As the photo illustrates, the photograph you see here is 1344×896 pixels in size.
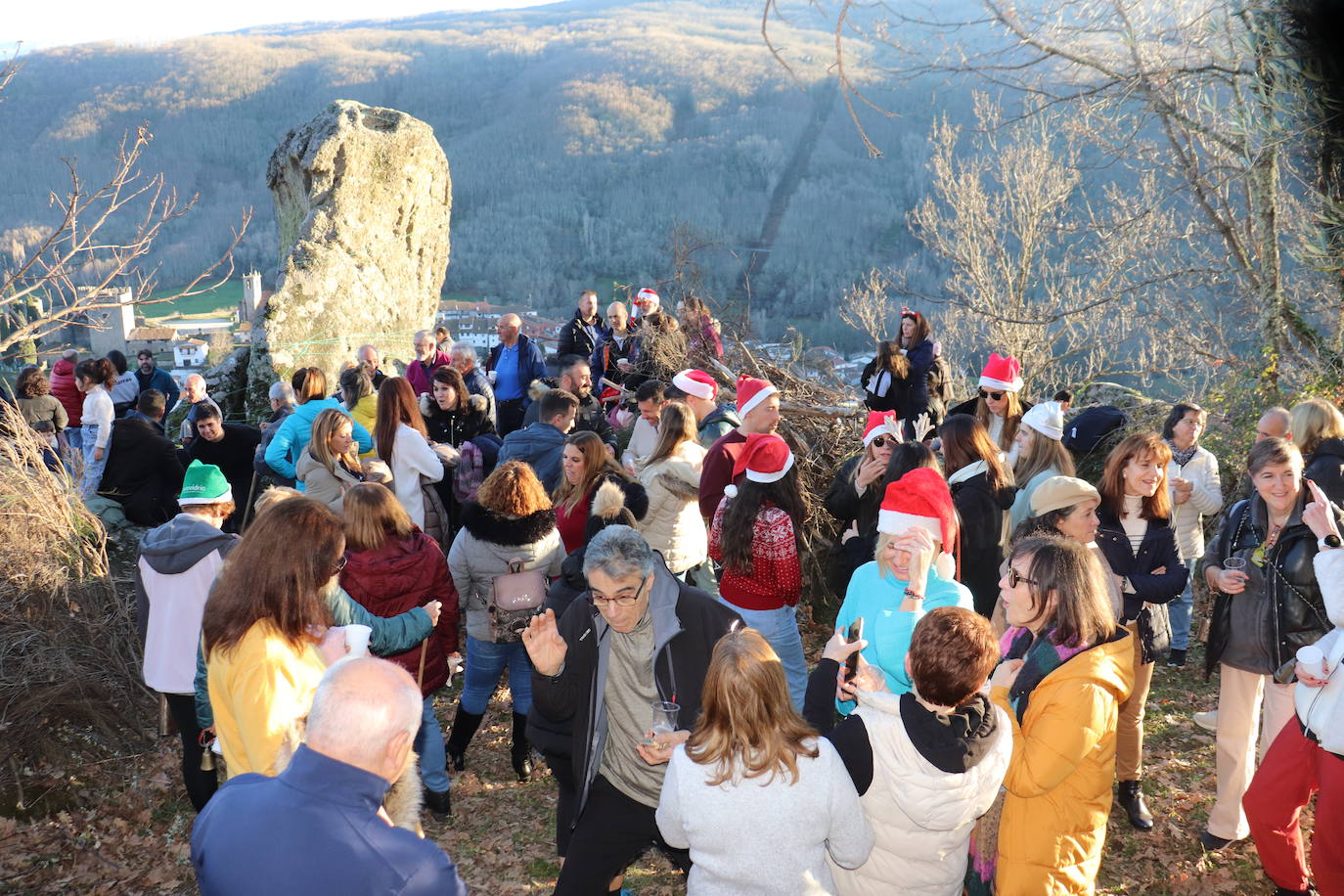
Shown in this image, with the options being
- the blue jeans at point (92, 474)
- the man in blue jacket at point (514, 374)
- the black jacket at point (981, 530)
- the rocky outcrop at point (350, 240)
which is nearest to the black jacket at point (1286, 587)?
the black jacket at point (981, 530)

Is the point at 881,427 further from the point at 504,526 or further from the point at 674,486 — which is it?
the point at 504,526

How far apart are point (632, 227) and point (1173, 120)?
2401 inches

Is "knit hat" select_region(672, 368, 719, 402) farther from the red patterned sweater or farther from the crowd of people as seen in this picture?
the red patterned sweater

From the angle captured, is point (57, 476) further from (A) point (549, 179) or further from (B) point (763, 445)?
(A) point (549, 179)

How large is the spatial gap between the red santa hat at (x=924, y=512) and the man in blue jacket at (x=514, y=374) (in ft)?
17.8

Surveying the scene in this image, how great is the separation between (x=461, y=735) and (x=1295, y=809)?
13.7 ft

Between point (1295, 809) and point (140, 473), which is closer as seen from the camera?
point (1295, 809)

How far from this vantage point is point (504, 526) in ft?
15.6

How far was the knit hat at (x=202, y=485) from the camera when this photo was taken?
4.26 m

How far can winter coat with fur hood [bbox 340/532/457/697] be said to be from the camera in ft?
14.7

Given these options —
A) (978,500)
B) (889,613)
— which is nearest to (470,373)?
(978,500)

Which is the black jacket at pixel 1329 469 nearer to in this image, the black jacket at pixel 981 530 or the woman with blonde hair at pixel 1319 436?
the woman with blonde hair at pixel 1319 436

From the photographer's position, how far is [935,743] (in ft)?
9.09

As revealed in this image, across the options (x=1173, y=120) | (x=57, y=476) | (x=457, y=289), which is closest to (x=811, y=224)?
(x=457, y=289)
